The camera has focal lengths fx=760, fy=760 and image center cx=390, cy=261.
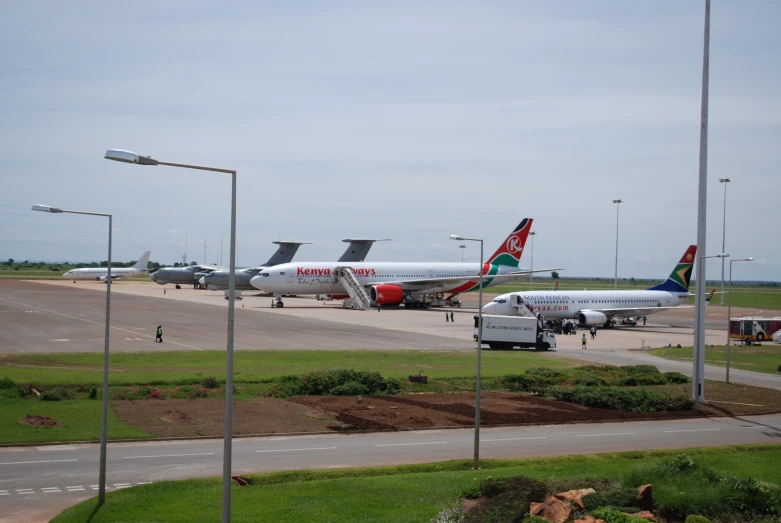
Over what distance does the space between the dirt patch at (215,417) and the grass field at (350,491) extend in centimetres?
679

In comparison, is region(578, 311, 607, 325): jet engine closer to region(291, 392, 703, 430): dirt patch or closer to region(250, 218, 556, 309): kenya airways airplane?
region(250, 218, 556, 309): kenya airways airplane

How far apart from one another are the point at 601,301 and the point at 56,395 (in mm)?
57352

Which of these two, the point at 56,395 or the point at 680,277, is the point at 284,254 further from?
the point at 56,395

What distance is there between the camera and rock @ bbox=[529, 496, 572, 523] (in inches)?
630

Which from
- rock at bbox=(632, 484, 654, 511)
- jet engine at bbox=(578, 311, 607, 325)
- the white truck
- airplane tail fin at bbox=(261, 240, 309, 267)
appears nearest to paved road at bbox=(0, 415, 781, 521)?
rock at bbox=(632, 484, 654, 511)

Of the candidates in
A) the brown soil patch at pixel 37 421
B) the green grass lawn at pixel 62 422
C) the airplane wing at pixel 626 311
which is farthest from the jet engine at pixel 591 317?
the brown soil patch at pixel 37 421

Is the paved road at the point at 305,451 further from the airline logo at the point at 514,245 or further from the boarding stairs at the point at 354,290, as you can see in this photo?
the airline logo at the point at 514,245

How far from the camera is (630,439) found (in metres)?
28.0

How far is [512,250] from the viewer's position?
9519cm

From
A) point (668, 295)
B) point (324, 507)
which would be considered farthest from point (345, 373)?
point (668, 295)

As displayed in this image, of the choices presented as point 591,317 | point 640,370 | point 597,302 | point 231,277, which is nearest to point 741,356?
point 640,370

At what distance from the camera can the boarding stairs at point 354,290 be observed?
88.0 m

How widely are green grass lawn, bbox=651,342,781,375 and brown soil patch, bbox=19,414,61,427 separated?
41403 millimetres

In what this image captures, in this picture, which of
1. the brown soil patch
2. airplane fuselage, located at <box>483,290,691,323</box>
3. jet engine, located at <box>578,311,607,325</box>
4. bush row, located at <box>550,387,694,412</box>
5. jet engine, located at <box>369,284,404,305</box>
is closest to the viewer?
the brown soil patch
